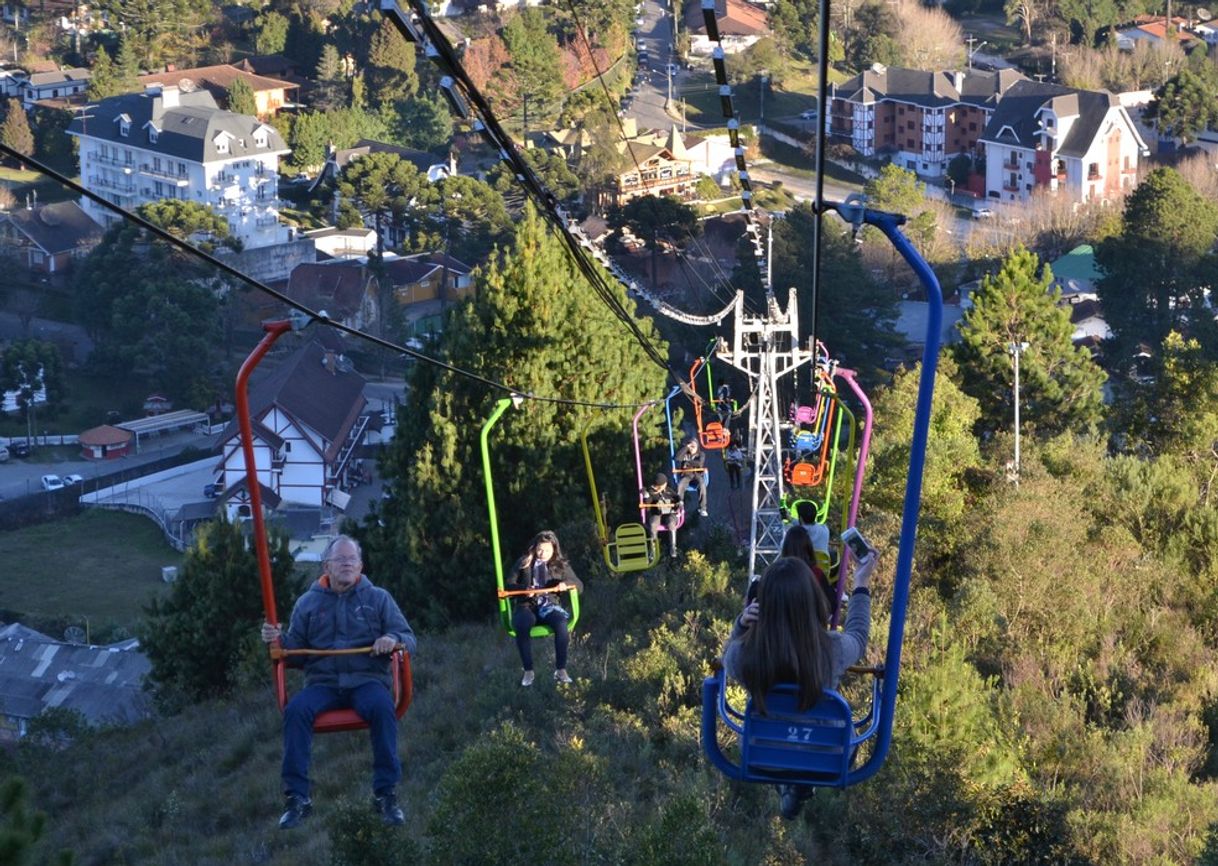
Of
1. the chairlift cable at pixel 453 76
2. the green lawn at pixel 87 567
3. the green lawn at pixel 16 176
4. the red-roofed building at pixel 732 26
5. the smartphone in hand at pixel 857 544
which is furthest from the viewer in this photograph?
the red-roofed building at pixel 732 26

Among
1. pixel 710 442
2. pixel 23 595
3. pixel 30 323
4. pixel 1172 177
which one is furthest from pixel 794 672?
pixel 30 323

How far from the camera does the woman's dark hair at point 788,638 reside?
556 centimetres

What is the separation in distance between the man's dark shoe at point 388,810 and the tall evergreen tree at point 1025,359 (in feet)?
64.5

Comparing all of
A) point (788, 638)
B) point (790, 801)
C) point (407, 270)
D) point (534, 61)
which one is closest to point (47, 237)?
point (407, 270)

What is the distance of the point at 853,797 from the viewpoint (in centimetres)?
1015

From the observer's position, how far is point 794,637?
5.75 meters

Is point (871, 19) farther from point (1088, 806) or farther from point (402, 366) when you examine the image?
point (1088, 806)

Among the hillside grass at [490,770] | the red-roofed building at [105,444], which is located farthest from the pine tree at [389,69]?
the hillside grass at [490,770]

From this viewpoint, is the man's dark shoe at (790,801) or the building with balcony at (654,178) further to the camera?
the building with balcony at (654,178)

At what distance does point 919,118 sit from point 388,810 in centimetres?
5833

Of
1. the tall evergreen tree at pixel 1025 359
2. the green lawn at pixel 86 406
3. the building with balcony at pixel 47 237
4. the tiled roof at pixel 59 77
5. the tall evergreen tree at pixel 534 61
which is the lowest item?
the green lawn at pixel 86 406

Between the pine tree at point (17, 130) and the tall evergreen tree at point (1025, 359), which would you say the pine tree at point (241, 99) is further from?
the tall evergreen tree at point (1025, 359)

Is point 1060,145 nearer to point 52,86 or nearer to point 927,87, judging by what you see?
point 927,87

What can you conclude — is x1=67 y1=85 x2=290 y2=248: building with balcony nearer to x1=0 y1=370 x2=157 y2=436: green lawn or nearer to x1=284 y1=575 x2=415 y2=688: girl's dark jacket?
x1=0 y1=370 x2=157 y2=436: green lawn
